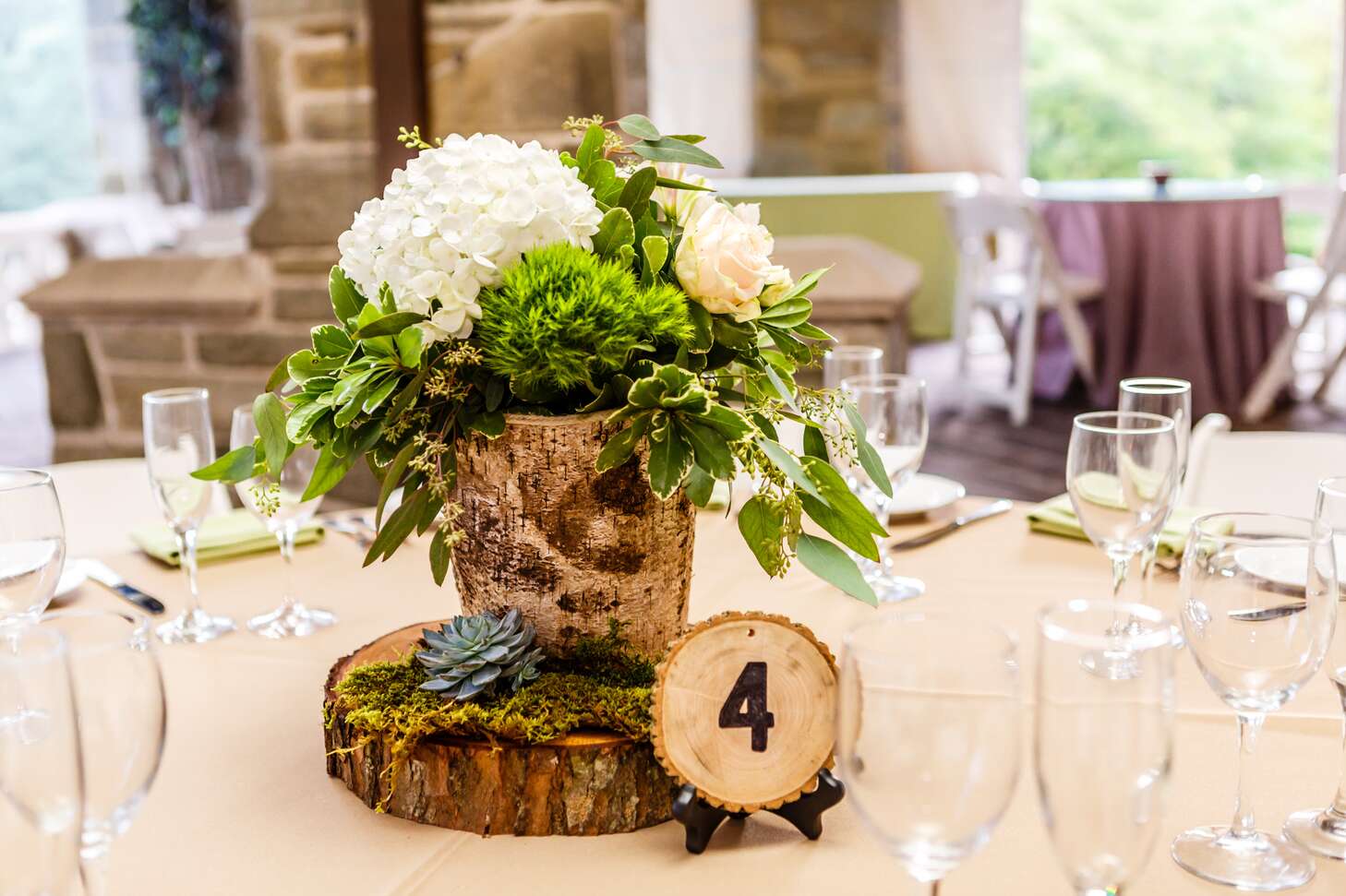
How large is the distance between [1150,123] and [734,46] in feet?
11.7

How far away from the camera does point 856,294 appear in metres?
2.70

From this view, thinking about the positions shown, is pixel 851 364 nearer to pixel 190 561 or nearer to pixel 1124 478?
pixel 1124 478

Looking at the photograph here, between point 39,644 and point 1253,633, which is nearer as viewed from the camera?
point 39,644

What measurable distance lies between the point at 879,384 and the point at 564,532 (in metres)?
0.59

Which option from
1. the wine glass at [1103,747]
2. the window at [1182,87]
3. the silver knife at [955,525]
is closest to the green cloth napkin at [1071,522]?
the silver knife at [955,525]

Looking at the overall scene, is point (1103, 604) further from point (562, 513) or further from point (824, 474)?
point (562, 513)

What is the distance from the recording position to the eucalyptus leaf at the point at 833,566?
0.91m

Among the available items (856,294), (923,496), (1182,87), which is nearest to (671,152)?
(923,496)

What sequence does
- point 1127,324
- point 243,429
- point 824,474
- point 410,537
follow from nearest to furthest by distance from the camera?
point 824,474 < point 243,429 < point 410,537 < point 1127,324

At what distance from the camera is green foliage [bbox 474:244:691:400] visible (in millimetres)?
872

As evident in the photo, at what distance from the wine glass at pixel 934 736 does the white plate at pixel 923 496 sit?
97cm

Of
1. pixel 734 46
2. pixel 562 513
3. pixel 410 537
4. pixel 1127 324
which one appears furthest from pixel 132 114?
pixel 562 513

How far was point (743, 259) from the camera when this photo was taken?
0.90m

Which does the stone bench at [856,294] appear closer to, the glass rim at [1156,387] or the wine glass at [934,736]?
the glass rim at [1156,387]
